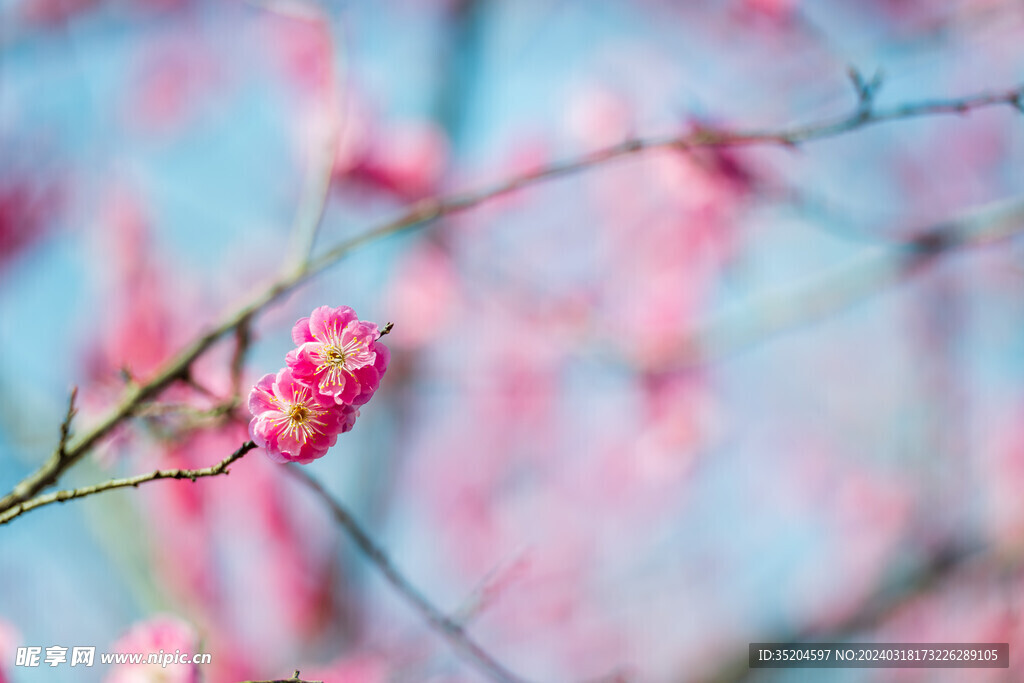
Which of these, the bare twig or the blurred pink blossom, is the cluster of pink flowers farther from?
the blurred pink blossom

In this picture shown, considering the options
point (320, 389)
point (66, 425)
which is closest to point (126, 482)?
point (66, 425)

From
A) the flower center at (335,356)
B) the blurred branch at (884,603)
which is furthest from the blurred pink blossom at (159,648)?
the blurred branch at (884,603)

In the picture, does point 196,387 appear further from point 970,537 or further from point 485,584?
point 970,537

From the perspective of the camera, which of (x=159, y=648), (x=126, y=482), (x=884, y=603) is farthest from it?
(x=884, y=603)

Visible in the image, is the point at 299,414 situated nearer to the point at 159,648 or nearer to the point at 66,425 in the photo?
the point at 66,425

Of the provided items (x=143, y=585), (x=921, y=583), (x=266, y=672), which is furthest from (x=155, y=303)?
(x=921, y=583)

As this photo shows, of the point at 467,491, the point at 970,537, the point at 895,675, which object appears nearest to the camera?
the point at 970,537

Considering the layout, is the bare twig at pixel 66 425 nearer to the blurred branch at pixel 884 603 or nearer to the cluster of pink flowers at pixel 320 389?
the cluster of pink flowers at pixel 320 389
